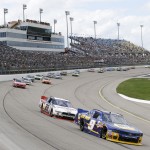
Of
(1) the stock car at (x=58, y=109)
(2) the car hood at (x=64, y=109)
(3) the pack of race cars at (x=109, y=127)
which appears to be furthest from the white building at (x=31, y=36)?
(3) the pack of race cars at (x=109, y=127)

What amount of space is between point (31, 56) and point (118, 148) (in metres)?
88.3

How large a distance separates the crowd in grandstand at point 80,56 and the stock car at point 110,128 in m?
55.7

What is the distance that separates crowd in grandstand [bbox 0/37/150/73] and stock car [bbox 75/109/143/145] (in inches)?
2192

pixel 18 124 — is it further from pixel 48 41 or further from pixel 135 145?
pixel 48 41

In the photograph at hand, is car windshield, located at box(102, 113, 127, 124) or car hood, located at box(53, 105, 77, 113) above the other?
car windshield, located at box(102, 113, 127, 124)

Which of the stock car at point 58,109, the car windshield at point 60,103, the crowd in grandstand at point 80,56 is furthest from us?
the crowd in grandstand at point 80,56

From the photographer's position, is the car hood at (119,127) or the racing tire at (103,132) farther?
the racing tire at (103,132)

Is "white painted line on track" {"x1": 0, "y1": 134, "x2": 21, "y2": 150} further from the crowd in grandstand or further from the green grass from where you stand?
the crowd in grandstand

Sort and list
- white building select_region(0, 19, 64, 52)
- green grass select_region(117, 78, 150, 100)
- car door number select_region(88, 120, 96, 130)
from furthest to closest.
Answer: white building select_region(0, 19, 64, 52)
green grass select_region(117, 78, 150, 100)
car door number select_region(88, 120, 96, 130)

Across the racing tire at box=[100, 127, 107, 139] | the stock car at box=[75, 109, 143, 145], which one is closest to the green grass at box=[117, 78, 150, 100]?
the stock car at box=[75, 109, 143, 145]

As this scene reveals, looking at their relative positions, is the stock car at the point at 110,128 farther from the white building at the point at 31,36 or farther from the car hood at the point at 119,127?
the white building at the point at 31,36

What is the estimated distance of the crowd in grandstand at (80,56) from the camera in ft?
300

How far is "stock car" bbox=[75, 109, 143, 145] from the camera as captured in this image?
1830cm

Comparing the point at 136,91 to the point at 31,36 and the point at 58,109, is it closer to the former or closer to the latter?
the point at 58,109
